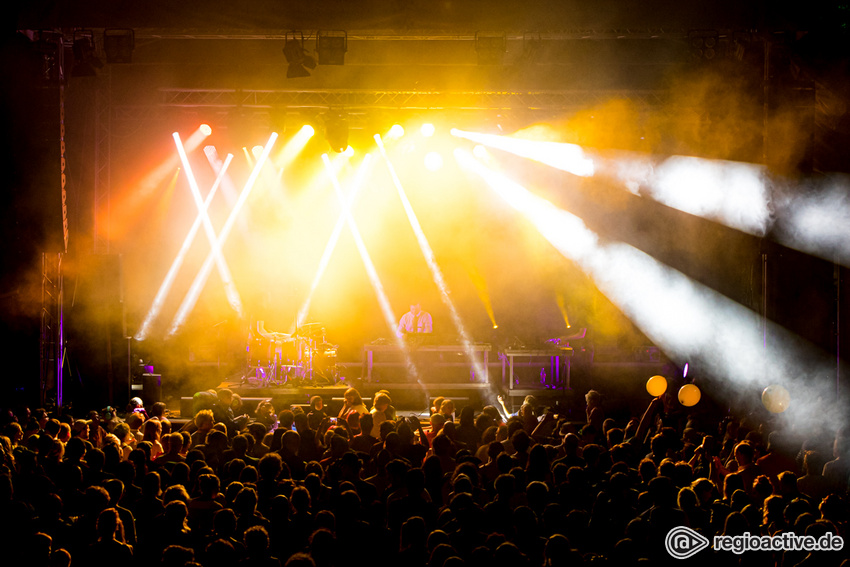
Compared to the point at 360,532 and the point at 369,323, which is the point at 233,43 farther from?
the point at 360,532

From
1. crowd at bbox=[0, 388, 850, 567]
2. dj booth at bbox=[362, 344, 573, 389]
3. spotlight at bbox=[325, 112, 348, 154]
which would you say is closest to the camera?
crowd at bbox=[0, 388, 850, 567]

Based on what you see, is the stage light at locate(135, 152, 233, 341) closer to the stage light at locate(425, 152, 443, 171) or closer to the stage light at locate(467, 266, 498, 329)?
the stage light at locate(425, 152, 443, 171)

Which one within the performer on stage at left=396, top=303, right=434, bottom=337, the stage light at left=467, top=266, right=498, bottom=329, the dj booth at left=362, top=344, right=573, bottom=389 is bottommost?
the dj booth at left=362, top=344, right=573, bottom=389

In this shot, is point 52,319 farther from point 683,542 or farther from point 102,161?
point 683,542

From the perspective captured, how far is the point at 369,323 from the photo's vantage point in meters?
15.9

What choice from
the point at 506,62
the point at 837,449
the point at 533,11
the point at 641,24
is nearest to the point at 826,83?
the point at 641,24

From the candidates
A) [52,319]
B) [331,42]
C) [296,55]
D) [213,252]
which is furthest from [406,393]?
[331,42]

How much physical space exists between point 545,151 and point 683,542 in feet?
36.4

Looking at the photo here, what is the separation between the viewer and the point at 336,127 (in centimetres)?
1202

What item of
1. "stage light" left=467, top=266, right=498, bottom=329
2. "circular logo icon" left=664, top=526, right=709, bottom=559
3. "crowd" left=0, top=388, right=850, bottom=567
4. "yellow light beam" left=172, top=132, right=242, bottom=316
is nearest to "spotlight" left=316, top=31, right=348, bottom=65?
"crowd" left=0, top=388, right=850, bottom=567

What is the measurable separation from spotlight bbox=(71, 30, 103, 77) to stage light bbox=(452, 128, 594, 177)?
735cm

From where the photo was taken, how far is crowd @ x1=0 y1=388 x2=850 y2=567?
3363 millimetres

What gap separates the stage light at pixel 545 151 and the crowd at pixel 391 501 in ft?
27.4

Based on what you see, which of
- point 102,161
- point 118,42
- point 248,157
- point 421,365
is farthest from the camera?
point 248,157
